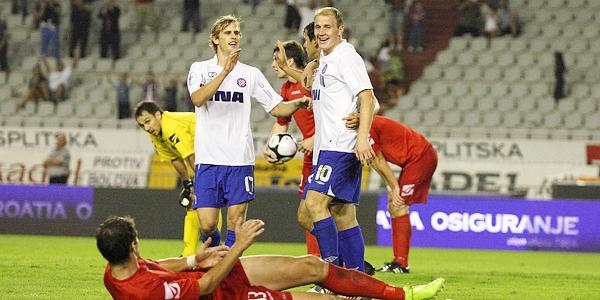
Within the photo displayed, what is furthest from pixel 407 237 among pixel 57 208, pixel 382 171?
pixel 57 208

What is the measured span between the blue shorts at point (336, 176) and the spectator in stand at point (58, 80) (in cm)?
1949

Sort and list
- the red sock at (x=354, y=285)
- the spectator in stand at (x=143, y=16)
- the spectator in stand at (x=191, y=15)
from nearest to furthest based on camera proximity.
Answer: the red sock at (x=354, y=285)
the spectator in stand at (x=191, y=15)
the spectator in stand at (x=143, y=16)

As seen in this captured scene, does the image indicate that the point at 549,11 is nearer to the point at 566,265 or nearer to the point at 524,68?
the point at 524,68

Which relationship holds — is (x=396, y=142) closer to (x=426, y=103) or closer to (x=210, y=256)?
(x=210, y=256)

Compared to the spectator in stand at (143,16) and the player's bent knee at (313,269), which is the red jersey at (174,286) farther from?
the spectator in stand at (143,16)

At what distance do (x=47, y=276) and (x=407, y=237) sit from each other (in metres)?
3.69

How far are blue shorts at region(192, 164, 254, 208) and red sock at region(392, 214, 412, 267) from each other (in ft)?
9.21

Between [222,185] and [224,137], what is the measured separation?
0.41 meters

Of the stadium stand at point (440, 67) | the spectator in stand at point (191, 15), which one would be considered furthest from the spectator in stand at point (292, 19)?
the spectator in stand at point (191, 15)

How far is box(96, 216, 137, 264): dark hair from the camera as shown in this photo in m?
7.33

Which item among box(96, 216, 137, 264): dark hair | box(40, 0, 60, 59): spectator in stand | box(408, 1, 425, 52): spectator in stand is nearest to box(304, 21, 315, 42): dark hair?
box(96, 216, 137, 264): dark hair

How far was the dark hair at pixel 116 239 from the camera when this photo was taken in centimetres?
733

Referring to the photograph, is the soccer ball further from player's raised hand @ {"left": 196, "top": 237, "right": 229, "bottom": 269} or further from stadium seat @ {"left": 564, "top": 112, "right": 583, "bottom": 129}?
stadium seat @ {"left": 564, "top": 112, "right": 583, "bottom": 129}

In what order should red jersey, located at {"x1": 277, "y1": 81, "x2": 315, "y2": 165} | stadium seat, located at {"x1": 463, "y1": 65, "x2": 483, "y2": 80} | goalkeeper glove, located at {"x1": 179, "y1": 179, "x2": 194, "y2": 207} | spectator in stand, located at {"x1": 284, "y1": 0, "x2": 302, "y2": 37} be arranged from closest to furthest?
1. red jersey, located at {"x1": 277, "y1": 81, "x2": 315, "y2": 165}
2. goalkeeper glove, located at {"x1": 179, "y1": 179, "x2": 194, "y2": 207}
3. stadium seat, located at {"x1": 463, "y1": 65, "x2": 483, "y2": 80}
4. spectator in stand, located at {"x1": 284, "y1": 0, "x2": 302, "y2": 37}
